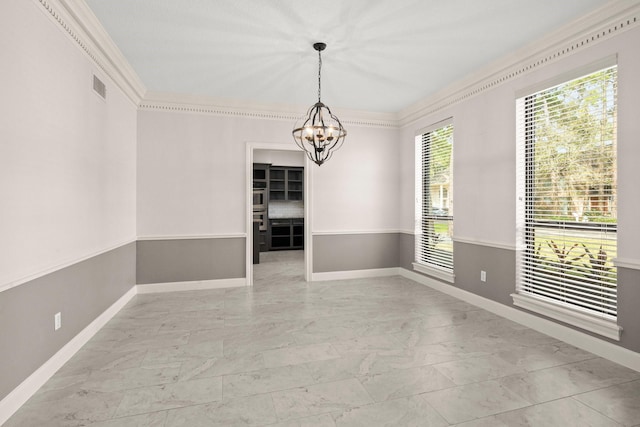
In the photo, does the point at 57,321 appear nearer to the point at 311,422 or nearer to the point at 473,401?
the point at 311,422

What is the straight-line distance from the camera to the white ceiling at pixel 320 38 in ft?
8.76

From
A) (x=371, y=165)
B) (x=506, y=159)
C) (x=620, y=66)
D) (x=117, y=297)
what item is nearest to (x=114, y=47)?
(x=117, y=297)

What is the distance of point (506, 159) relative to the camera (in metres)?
3.63

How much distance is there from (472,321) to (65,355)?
3788mm

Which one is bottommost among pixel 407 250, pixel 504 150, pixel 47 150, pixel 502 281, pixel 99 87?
pixel 502 281

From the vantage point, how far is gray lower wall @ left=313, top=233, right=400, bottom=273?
5.52 meters

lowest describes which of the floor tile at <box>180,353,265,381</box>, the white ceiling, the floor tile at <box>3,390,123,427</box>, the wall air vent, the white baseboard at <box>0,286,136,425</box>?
the floor tile at <box>3,390,123,427</box>

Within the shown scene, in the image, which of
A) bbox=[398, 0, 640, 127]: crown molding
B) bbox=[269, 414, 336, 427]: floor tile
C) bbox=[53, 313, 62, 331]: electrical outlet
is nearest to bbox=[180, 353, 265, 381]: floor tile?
bbox=[269, 414, 336, 427]: floor tile

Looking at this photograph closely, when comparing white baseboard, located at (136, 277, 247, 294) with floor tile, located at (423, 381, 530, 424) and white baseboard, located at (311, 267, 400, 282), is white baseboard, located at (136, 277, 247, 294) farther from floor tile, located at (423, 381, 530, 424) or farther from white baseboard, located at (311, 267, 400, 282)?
floor tile, located at (423, 381, 530, 424)

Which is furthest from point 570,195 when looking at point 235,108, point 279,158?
point 279,158

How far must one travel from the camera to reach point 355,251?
567cm

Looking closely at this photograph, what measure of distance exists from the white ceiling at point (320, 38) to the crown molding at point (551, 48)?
0.08 meters

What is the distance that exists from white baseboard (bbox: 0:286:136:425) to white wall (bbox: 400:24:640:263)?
427cm

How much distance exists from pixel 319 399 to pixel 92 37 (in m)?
3.52
